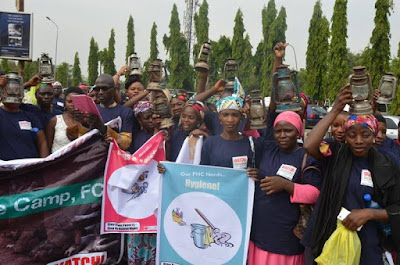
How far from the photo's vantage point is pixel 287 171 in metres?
3.37

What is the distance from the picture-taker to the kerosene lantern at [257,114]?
407 cm

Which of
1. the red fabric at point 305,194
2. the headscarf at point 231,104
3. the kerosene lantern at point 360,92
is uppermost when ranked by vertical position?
the kerosene lantern at point 360,92

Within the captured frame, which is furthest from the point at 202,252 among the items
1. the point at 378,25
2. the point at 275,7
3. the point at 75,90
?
the point at 275,7

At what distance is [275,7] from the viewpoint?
4381cm

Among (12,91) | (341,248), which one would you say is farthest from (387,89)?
(12,91)

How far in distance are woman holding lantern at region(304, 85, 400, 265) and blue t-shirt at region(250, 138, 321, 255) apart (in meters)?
0.23

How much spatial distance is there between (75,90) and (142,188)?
2.26 metres

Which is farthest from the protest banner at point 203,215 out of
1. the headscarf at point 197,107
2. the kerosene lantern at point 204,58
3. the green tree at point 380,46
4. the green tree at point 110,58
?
the green tree at point 110,58

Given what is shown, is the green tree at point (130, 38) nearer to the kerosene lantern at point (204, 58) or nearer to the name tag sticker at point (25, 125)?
the kerosene lantern at point (204, 58)

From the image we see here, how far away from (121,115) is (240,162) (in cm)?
175

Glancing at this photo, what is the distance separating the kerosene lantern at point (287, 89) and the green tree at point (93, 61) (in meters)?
55.0

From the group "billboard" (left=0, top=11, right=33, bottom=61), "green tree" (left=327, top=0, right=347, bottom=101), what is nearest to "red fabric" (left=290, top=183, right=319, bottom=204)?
"billboard" (left=0, top=11, right=33, bottom=61)

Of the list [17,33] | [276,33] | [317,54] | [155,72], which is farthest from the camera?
[276,33]

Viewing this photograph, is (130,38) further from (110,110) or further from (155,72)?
→ (110,110)
